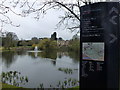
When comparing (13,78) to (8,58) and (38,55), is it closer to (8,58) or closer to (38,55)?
(8,58)

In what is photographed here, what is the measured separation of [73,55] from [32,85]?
163cm

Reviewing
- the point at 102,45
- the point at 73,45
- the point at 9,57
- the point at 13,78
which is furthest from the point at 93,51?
the point at 13,78

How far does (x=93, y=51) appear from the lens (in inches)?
80.5

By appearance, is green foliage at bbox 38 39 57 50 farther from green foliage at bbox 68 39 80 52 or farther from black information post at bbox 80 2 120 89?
black information post at bbox 80 2 120 89

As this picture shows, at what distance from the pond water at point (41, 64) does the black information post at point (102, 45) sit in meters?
2.04

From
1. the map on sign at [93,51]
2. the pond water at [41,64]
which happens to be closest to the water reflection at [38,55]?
the pond water at [41,64]

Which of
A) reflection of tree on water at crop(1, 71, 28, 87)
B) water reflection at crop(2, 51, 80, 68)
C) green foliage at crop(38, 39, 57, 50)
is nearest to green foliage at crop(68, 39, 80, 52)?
water reflection at crop(2, 51, 80, 68)

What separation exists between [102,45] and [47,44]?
101 inches

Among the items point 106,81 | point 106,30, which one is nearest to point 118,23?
point 106,30

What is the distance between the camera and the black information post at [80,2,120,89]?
1891mm

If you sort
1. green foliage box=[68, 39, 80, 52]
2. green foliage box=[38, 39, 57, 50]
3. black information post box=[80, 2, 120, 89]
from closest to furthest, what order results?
black information post box=[80, 2, 120, 89] → green foliage box=[68, 39, 80, 52] → green foliage box=[38, 39, 57, 50]

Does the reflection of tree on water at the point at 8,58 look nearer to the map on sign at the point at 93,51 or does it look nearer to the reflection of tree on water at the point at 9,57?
the reflection of tree on water at the point at 9,57

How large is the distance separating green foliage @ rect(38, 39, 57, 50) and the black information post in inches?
88.6

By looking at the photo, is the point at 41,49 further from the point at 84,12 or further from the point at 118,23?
the point at 118,23
